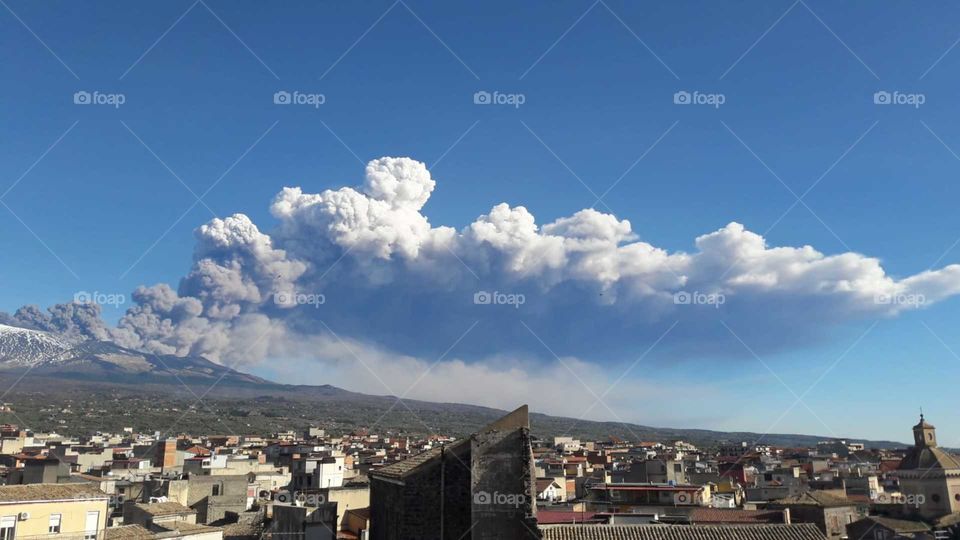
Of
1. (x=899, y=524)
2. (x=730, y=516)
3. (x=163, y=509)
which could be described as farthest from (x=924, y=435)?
(x=163, y=509)

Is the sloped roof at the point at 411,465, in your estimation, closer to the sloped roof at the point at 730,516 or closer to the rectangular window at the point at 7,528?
the rectangular window at the point at 7,528

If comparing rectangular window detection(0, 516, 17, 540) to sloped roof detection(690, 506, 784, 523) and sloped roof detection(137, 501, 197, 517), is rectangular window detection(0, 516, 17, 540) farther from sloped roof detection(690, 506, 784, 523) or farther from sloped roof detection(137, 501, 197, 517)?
sloped roof detection(690, 506, 784, 523)

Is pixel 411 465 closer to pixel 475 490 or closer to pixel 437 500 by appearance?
pixel 437 500

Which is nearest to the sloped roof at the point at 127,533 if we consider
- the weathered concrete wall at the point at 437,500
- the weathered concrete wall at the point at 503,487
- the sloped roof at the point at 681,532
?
the weathered concrete wall at the point at 437,500

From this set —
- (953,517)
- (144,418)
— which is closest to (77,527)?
(953,517)

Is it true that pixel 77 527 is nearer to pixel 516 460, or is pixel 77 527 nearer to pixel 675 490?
pixel 516 460

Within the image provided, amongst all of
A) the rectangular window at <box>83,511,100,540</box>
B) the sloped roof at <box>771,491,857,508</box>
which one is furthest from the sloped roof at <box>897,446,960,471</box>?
the rectangular window at <box>83,511,100,540</box>
